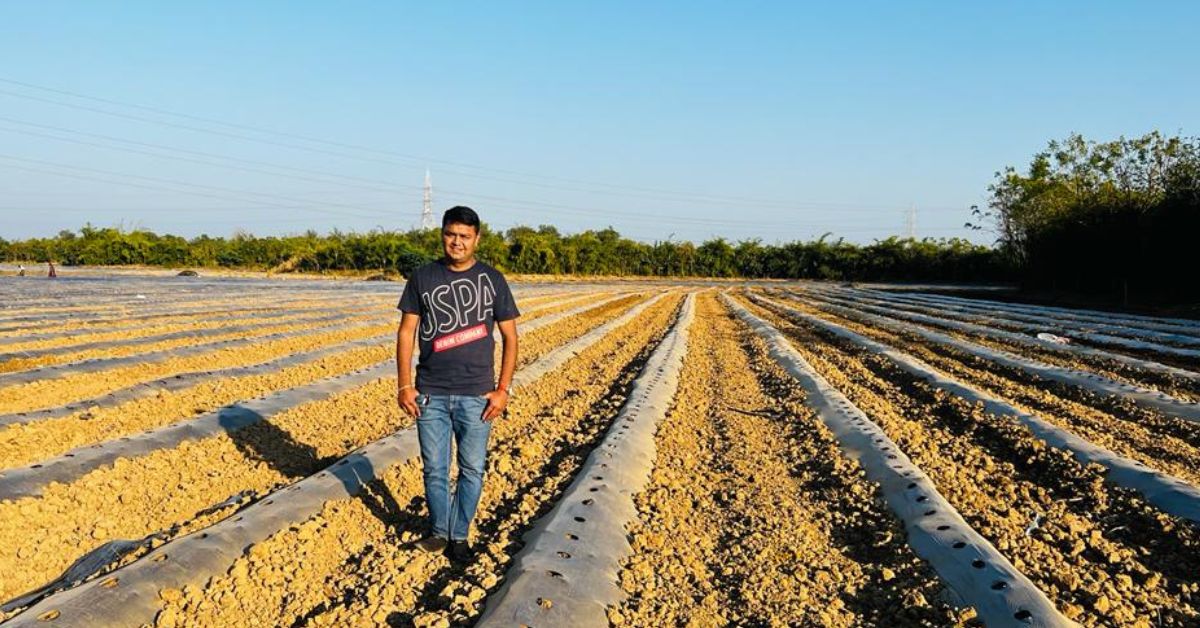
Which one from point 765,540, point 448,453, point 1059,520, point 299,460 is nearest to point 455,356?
point 448,453

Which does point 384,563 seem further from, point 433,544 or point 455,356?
point 455,356

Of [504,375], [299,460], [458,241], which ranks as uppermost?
[458,241]

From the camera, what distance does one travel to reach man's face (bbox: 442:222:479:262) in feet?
8.41

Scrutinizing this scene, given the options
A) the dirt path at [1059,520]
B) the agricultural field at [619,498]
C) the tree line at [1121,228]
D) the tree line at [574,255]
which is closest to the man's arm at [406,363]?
the agricultural field at [619,498]

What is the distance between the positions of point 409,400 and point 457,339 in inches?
11.2

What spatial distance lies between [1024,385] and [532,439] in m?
5.30

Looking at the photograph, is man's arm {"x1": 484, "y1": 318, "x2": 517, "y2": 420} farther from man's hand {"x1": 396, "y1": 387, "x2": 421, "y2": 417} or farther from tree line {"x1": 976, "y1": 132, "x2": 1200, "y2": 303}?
tree line {"x1": 976, "y1": 132, "x2": 1200, "y2": 303}

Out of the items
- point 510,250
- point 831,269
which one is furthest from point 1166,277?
point 510,250

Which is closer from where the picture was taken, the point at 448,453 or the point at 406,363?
the point at 406,363

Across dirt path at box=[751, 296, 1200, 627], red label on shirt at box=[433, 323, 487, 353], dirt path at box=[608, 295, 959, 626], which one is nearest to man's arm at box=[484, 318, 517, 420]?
red label on shirt at box=[433, 323, 487, 353]

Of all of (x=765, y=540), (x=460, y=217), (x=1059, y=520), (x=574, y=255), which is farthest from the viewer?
(x=574, y=255)

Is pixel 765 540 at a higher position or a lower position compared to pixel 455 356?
lower

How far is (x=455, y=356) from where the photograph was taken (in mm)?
2637

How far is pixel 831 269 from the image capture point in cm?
4644
